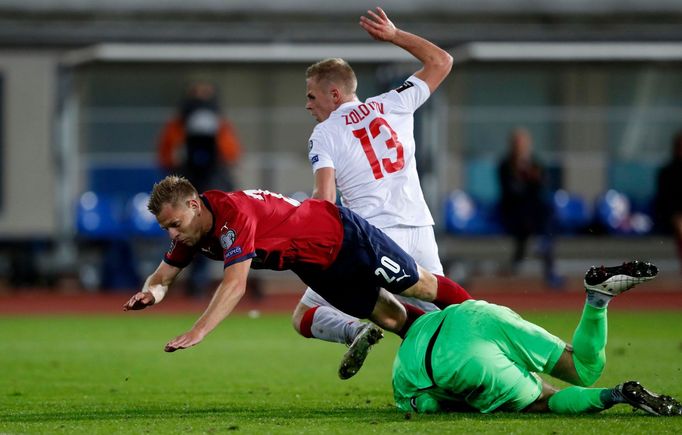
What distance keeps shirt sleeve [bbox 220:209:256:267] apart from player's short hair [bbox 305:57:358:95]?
1.78 meters

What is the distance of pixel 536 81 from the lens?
2425 cm

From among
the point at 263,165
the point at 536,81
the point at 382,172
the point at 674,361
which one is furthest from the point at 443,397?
the point at 536,81

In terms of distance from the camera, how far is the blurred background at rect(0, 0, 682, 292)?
18.9 m

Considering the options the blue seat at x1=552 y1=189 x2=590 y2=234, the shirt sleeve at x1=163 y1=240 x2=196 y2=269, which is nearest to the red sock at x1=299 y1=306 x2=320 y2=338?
the shirt sleeve at x1=163 y1=240 x2=196 y2=269

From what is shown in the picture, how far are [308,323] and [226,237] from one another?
62.1 inches

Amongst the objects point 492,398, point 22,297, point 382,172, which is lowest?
point 22,297

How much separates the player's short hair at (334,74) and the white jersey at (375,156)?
0.41ft

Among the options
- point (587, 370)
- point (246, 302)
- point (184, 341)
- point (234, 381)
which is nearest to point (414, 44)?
point (587, 370)

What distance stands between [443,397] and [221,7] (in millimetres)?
14987

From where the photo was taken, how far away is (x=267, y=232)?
7.84 metres

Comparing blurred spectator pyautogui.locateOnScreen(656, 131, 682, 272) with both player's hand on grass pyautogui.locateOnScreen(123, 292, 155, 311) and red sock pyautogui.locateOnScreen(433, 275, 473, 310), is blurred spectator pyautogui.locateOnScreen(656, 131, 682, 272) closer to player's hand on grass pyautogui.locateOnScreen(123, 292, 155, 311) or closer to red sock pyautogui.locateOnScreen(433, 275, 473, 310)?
red sock pyautogui.locateOnScreen(433, 275, 473, 310)

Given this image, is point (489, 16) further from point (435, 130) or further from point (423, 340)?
point (423, 340)

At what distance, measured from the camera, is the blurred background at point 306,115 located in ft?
61.9

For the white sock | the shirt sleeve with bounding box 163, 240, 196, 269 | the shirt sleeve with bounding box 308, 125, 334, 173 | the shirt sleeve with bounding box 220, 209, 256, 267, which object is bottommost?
the white sock
